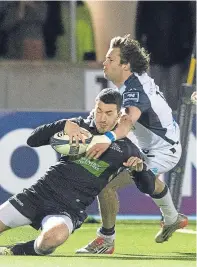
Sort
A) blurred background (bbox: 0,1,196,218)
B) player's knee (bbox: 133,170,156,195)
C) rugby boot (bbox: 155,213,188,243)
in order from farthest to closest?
blurred background (bbox: 0,1,196,218) < rugby boot (bbox: 155,213,188,243) < player's knee (bbox: 133,170,156,195)

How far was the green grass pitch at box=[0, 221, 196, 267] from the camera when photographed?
9219 mm

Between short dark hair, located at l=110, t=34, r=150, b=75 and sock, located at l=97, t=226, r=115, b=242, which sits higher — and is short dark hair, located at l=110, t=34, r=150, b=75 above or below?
above

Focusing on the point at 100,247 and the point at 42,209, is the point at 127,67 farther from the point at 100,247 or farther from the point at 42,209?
the point at 42,209

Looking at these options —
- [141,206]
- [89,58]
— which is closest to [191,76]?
[141,206]

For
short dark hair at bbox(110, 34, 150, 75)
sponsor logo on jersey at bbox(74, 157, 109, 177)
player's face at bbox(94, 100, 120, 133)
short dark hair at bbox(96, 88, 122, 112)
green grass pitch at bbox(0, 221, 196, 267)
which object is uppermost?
short dark hair at bbox(110, 34, 150, 75)

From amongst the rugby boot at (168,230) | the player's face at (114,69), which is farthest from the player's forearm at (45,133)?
the rugby boot at (168,230)

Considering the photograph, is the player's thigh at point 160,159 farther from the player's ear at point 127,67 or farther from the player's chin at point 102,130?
the player's chin at point 102,130

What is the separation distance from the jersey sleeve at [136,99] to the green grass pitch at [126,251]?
50.1 inches

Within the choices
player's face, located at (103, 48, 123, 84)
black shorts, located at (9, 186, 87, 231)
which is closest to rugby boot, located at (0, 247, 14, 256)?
black shorts, located at (9, 186, 87, 231)

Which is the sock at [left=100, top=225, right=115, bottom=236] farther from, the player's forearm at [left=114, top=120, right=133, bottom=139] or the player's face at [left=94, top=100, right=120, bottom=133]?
the player's face at [left=94, top=100, right=120, bottom=133]

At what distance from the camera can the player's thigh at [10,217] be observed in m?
9.70

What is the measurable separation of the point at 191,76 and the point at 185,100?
1.04ft

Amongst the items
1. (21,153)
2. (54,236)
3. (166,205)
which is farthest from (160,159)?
(21,153)

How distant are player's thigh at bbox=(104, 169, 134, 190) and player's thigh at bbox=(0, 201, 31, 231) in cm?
132
